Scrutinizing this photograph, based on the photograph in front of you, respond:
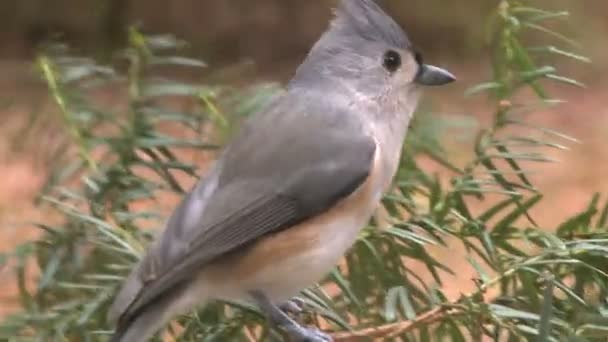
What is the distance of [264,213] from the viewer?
74cm

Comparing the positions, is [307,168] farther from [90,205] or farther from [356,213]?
[90,205]

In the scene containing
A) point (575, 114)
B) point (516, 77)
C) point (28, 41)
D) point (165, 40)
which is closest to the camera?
point (516, 77)

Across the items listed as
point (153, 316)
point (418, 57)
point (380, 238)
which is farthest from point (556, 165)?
point (153, 316)

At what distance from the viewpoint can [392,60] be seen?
0.85 metres

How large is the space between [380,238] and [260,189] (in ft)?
0.27

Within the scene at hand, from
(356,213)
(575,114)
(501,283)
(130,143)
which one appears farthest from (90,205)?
(575,114)

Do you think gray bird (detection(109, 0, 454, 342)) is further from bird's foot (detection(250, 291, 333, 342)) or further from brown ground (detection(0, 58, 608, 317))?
brown ground (detection(0, 58, 608, 317))

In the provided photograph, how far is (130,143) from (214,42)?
5.71 feet

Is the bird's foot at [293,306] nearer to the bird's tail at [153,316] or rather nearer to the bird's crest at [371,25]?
the bird's tail at [153,316]

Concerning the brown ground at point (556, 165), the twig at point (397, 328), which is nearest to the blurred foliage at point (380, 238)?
the twig at point (397, 328)

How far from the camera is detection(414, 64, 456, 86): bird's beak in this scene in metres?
0.84

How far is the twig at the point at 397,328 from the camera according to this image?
64cm

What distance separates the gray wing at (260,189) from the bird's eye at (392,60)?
6 cm

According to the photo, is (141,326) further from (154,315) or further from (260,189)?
(260,189)
